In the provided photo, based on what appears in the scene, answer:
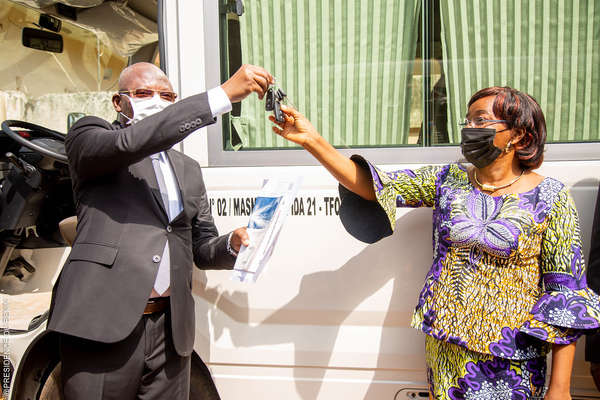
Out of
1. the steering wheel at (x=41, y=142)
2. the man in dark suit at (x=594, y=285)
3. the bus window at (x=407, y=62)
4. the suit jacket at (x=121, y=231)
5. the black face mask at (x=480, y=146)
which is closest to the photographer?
the suit jacket at (x=121, y=231)

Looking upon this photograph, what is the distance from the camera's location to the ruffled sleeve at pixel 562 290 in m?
1.40

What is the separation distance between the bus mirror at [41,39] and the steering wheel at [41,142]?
3.92ft

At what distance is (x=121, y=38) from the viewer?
Answer: 3783 millimetres

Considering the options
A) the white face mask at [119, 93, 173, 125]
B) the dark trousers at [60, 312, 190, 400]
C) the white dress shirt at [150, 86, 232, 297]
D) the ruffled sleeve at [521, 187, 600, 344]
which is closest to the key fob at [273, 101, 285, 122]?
the white dress shirt at [150, 86, 232, 297]

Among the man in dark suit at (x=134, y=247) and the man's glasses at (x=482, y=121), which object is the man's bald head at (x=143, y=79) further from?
the man's glasses at (x=482, y=121)

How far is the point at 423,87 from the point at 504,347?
3.63 ft

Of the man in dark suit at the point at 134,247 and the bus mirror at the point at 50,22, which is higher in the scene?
the bus mirror at the point at 50,22

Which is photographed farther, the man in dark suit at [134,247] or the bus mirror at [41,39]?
the bus mirror at [41,39]

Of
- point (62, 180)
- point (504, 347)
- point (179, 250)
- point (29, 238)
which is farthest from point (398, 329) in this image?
point (29, 238)

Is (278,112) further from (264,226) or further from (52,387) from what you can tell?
(52,387)

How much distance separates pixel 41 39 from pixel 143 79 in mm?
2675

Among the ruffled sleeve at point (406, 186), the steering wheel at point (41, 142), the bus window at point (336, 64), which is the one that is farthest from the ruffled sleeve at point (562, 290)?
the steering wheel at point (41, 142)

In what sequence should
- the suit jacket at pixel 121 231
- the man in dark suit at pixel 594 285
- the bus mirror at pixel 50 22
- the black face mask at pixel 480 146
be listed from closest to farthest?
the suit jacket at pixel 121 231 → the black face mask at pixel 480 146 → the man in dark suit at pixel 594 285 → the bus mirror at pixel 50 22

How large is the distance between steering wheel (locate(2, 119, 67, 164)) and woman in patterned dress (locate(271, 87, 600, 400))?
1.44 metres
